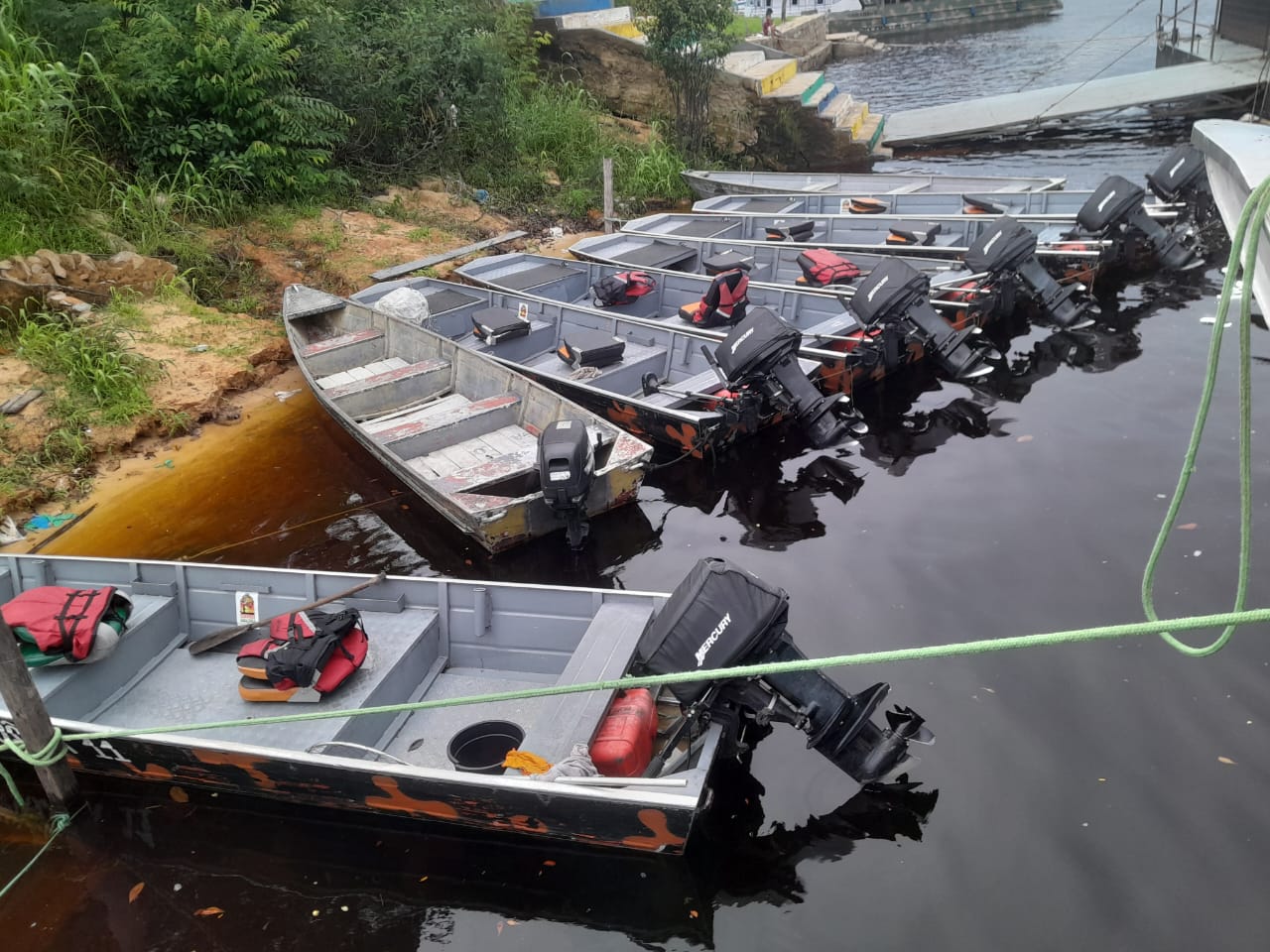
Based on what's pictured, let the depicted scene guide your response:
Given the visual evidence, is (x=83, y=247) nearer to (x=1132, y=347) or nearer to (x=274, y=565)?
(x=274, y=565)

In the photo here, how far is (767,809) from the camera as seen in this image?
5367 millimetres

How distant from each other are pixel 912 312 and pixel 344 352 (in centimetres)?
688

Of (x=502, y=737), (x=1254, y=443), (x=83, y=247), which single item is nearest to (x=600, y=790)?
(x=502, y=737)

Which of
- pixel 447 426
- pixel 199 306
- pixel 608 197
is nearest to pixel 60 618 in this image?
pixel 447 426

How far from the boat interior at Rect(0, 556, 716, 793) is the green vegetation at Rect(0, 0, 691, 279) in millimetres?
7992

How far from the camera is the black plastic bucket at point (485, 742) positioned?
5406 millimetres

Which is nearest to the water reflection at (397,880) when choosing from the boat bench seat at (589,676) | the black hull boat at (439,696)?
the black hull boat at (439,696)

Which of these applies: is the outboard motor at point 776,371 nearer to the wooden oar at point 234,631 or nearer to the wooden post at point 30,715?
the wooden oar at point 234,631

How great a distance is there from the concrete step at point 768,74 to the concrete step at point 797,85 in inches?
4.7

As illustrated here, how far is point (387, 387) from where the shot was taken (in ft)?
32.7

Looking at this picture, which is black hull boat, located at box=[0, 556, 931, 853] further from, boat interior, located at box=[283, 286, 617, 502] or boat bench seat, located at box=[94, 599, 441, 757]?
boat interior, located at box=[283, 286, 617, 502]

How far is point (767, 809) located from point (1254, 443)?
638cm

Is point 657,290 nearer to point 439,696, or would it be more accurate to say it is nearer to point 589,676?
point 439,696

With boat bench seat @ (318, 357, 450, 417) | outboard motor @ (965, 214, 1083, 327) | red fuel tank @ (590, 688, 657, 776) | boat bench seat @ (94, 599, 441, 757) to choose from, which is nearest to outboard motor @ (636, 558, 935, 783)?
red fuel tank @ (590, 688, 657, 776)
